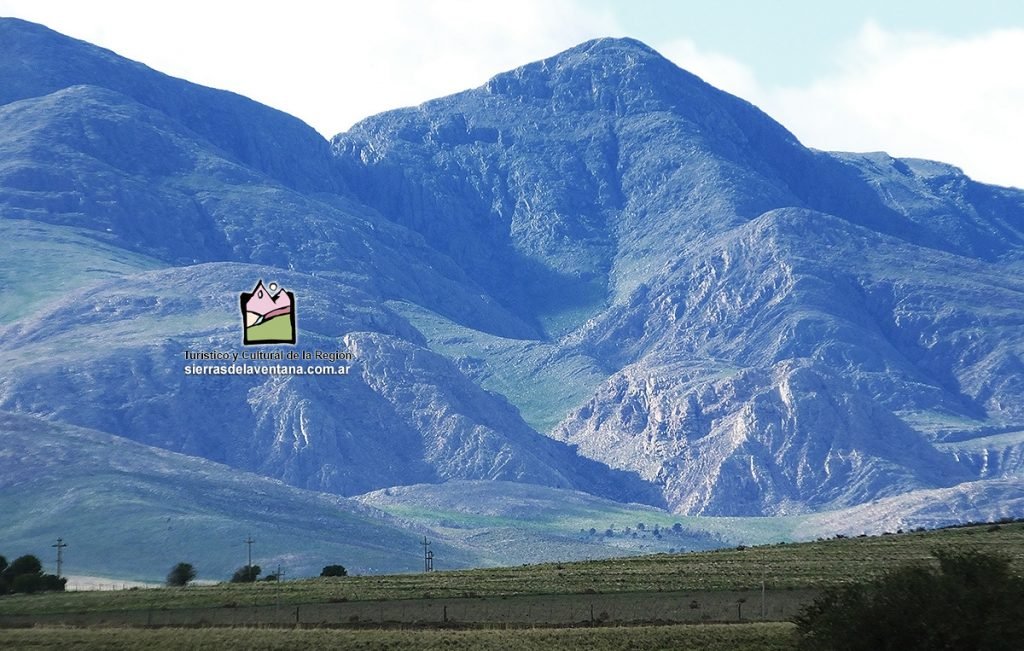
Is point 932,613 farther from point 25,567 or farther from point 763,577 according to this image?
point 25,567

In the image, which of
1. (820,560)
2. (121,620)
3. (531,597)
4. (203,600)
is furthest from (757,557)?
(121,620)

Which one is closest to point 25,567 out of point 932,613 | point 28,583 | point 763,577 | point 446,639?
point 28,583

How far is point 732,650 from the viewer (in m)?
90.3

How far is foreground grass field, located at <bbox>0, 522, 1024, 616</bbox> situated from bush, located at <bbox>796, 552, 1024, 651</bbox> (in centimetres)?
3013

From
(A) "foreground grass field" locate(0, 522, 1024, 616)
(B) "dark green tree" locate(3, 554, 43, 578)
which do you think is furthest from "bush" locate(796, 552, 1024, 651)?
(B) "dark green tree" locate(3, 554, 43, 578)

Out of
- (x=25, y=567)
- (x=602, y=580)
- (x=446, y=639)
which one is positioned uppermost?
(x=25, y=567)

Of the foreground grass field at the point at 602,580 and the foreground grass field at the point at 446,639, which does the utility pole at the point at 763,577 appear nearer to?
the foreground grass field at the point at 602,580

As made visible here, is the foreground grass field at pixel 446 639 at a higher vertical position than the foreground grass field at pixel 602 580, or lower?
lower

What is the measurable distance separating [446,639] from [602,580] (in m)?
35.6

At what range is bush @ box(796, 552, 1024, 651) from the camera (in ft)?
260

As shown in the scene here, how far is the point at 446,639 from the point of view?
9456 cm

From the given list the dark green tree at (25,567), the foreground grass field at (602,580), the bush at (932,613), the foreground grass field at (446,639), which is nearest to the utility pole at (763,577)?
the foreground grass field at (602,580)

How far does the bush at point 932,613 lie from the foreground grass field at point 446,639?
26.8ft

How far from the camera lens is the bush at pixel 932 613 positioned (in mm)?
79375
